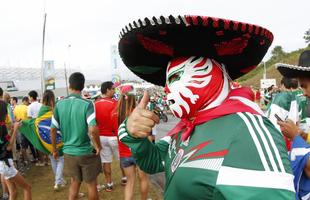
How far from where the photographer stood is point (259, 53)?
1.73 meters

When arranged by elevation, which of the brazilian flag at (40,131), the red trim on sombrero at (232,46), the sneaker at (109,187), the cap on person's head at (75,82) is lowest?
the sneaker at (109,187)

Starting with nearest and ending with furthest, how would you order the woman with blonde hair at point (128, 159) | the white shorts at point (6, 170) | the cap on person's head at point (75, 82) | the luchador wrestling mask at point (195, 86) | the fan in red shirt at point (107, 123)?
the luchador wrestling mask at point (195, 86) → the white shorts at point (6, 170) → the cap on person's head at point (75, 82) → the woman with blonde hair at point (128, 159) → the fan in red shirt at point (107, 123)

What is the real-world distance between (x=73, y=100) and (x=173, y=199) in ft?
10.8

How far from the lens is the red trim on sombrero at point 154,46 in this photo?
5.49 feet

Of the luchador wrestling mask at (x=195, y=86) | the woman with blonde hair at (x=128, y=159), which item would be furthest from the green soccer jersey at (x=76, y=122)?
the luchador wrestling mask at (x=195, y=86)

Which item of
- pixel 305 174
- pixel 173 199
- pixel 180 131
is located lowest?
pixel 305 174

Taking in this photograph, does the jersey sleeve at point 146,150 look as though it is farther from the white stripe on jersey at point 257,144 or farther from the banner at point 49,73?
the banner at point 49,73

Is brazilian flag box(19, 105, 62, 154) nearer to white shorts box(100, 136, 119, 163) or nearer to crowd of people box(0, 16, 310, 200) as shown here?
white shorts box(100, 136, 119, 163)

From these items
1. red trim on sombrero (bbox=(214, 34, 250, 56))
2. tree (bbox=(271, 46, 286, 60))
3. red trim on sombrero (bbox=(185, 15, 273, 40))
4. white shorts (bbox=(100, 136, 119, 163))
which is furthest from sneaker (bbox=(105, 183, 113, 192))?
tree (bbox=(271, 46, 286, 60))

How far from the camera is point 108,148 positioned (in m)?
5.84

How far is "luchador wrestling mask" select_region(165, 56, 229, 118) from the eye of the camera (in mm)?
1523

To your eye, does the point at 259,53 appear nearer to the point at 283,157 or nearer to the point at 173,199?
the point at 283,157

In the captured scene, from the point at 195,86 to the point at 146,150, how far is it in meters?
0.49

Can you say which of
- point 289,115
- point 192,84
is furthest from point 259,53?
point 289,115
